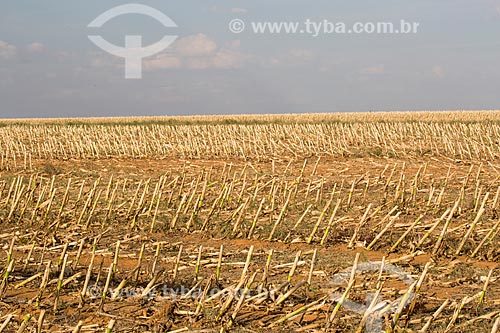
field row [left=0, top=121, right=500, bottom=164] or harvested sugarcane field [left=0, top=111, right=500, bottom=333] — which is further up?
harvested sugarcane field [left=0, top=111, right=500, bottom=333]

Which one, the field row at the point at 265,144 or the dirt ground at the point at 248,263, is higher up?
the dirt ground at the point at 248,263

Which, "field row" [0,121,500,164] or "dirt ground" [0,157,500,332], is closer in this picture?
"dirt ground" [0,157,500,332]

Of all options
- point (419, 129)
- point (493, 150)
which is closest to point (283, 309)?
point (493, 150)

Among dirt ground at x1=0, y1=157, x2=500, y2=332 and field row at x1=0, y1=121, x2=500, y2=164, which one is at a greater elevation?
dirt ground at x1=0, y1=157, x2=500, y2=332

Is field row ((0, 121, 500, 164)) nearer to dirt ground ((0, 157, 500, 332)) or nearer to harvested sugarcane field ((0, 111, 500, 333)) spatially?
harvested sugarcane field ((0, 111, 500, 333))

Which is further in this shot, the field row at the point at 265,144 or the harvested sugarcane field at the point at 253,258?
the field row at the point at 265,144

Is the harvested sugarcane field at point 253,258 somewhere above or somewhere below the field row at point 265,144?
above

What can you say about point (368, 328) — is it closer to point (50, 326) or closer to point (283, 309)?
point (283, 309)


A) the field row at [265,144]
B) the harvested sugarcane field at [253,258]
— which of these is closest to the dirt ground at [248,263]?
the harvested sugarcane field at [253,258]

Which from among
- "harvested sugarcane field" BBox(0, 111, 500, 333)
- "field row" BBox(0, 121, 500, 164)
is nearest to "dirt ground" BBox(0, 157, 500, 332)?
"harvested sugarcane field" BBox(0, 111, 500, 333)

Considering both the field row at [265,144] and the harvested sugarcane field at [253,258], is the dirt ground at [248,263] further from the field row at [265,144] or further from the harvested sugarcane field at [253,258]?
the field row at [265,144]

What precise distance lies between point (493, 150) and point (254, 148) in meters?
8.01

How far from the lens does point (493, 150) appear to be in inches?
806

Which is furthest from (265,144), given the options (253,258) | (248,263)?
(248,263)
